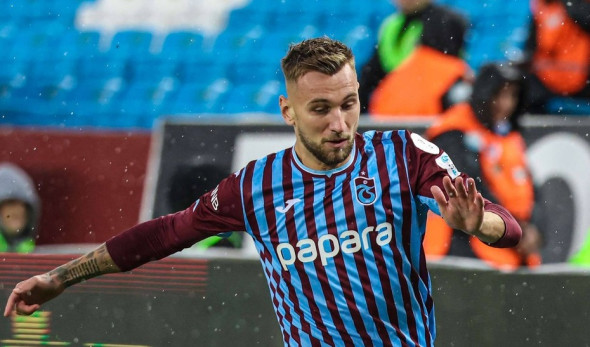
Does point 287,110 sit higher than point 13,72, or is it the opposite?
point 13,72

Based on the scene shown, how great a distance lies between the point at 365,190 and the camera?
9.24 feet

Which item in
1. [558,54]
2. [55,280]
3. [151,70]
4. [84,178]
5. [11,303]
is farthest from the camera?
[151,70]

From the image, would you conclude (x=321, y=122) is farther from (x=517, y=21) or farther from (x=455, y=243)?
(x=517, y=21)

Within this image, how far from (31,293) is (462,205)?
143cm

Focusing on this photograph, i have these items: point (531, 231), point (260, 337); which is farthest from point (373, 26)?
point (260, 337)

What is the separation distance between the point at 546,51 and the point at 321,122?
2908 mm

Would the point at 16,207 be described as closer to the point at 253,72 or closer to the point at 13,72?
the point at 13,72

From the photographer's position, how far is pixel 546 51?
17.3 ft

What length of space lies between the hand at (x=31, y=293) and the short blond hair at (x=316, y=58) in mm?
1027

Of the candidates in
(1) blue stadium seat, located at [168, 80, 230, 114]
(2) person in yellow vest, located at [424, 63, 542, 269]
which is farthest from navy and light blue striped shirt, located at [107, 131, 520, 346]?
(1) blue stadium seat, located at [168, 80, 230, 114]

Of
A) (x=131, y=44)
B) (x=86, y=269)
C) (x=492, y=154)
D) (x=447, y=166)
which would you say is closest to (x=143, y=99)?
(x=131, y=44)

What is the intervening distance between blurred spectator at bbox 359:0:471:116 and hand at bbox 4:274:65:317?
281cm

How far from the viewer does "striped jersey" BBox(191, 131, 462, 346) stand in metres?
2.78

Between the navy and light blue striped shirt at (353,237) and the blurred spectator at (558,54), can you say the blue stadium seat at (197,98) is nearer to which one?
the blurred spectator at (558,54)
